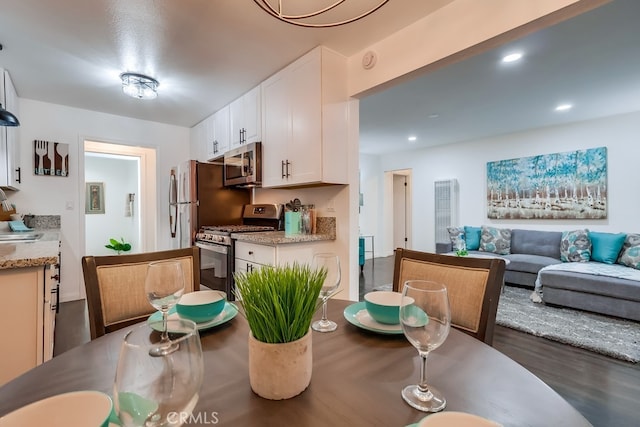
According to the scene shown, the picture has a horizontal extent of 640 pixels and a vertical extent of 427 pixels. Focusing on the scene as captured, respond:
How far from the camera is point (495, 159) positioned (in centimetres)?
527

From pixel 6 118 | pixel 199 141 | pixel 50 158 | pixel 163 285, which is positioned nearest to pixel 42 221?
pixel 50 158

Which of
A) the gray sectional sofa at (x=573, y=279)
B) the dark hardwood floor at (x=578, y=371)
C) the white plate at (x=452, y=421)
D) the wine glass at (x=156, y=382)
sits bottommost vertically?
the dark hardwood floor at (x=578, y=371)

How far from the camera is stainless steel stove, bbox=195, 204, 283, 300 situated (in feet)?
9.08

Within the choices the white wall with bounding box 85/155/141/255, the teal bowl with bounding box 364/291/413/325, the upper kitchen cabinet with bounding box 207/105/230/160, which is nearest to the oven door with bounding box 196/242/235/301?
the upper kitchen cabinet with bounding box 207/105/230/160

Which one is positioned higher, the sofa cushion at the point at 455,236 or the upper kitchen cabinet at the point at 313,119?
the upper kitchen cabinet at the point at 313,119

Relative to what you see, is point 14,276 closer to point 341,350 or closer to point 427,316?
point 341,350

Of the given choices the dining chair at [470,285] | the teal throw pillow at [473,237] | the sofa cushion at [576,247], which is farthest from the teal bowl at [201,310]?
the teal throw pillow at [473,237]

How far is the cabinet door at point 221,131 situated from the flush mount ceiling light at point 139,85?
0.84 metres

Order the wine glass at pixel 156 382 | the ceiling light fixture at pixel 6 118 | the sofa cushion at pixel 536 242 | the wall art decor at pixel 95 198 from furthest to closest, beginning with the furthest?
the wall art decor at pixel 95 198 → the sofa cushion at pixel 536 242 → the ceiling light fixture at pixel 6 118 → the wine glass at pixel 156 382

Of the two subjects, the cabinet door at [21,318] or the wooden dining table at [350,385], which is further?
the cabinet door at [21,318]

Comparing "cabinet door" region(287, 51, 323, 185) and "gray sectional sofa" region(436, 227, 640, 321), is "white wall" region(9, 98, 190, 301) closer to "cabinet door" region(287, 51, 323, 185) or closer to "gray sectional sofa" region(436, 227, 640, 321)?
"cabinet door" region(287, 51, 323, 185)

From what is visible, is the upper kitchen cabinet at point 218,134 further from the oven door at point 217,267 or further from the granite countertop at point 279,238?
the granite countertop at point 279,238

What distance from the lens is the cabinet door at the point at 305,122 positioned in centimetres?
238

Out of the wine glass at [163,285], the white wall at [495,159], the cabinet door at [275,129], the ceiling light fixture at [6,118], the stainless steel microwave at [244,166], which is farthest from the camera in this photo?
the white wall at [495,159]
